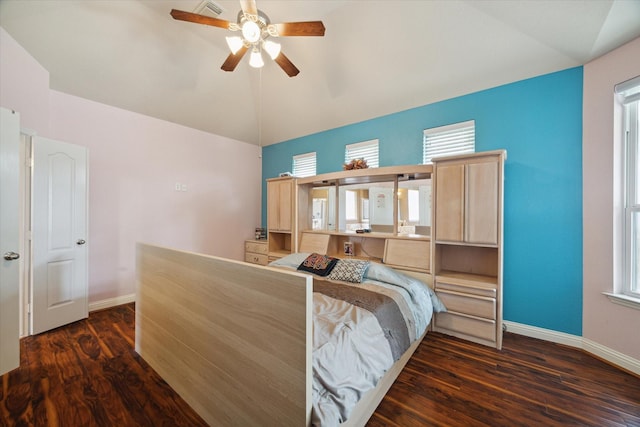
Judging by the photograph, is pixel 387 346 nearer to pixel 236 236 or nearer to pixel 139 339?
pixel 139 339

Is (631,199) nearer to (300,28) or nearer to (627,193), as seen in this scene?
(627,193)

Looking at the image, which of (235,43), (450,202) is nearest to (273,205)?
(235,43)

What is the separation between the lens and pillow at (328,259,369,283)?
2564mm

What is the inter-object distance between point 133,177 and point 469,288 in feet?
14.9

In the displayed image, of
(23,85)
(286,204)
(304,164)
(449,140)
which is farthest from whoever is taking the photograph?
(304,164)

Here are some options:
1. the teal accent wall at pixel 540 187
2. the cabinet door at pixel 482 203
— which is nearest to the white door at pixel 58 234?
the cabinet door at pixel 482 203

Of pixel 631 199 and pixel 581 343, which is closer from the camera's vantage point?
pixel 631 199

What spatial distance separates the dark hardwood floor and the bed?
0.14 metres

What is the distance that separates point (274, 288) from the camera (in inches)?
44.7

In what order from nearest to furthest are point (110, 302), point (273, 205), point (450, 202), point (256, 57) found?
point (256, 57), point (450, 202), point (110, 302), point (273, 205)

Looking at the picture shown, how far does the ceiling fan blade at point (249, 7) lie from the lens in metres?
1.83

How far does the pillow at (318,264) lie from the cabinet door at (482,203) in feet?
4.80

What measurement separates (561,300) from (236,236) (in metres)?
4.73

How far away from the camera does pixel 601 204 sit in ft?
7.31
